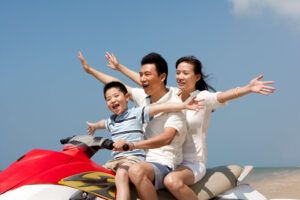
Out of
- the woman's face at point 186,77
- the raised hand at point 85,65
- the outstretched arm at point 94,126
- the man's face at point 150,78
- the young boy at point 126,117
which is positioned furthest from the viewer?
the raised hand at point 85,65

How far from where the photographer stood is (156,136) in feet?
10.0

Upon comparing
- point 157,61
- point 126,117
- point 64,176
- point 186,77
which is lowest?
point 64,176

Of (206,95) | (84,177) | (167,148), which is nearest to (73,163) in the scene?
(84,177)

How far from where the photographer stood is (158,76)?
3.58m

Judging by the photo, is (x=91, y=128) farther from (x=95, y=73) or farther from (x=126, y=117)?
(x=126, y=117)

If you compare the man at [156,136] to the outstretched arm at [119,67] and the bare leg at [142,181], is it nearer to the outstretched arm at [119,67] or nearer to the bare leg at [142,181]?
the bare leg at [142,181]

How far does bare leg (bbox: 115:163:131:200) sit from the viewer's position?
8.93 feet

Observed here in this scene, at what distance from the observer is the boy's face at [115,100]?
10.6ft

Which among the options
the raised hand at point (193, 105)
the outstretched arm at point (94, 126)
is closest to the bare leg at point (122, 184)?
the raised hand at point (193, 105)

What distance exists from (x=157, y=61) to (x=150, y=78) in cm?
20

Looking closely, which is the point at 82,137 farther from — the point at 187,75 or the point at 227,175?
the point at 227,175

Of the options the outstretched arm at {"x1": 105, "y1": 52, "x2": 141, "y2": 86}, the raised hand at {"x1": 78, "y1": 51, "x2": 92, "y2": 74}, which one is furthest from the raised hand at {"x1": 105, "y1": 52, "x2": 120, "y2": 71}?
the raised hand at {"x1": 78, "y1": 51, "x2": 92, "y2": 74}

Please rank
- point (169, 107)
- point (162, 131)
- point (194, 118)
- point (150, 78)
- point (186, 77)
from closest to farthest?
point (169, 107)
point (162, 131)
point (150, 78)
point (194, 118)
point (186, 77)

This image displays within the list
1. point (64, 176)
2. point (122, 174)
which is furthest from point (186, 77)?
point (64, 176)
